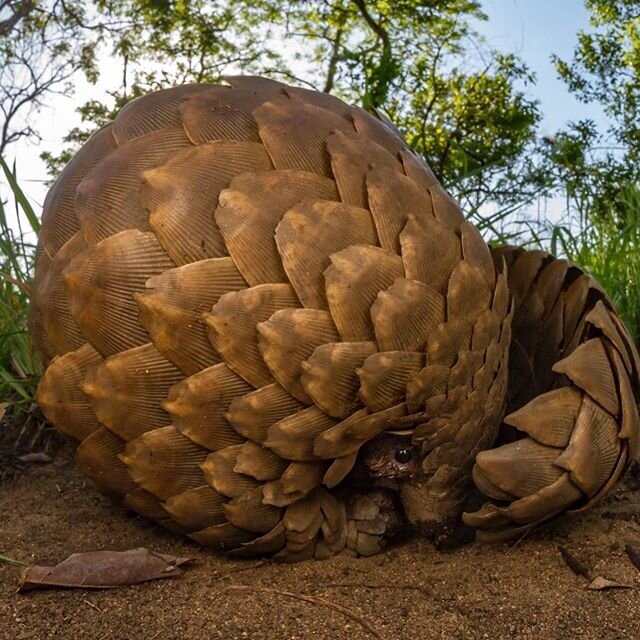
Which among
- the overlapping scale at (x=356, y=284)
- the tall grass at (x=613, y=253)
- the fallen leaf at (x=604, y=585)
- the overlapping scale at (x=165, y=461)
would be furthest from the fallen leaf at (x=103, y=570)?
the tall grass at (x=613, y=253)

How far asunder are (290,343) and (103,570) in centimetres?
54

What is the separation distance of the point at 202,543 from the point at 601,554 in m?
0.72

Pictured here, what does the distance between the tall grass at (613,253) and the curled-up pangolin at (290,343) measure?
138 cm

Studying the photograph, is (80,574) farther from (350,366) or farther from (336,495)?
(350,366)

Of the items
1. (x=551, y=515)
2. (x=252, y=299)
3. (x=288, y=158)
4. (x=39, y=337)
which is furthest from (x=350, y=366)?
(x=39, y=337)

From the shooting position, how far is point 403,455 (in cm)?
138

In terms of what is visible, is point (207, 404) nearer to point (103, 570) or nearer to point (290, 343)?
point (290, 343)

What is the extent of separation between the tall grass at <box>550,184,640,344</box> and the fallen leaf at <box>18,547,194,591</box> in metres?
1.85

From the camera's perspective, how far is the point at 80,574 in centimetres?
135

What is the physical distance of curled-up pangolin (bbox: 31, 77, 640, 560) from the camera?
3.97 ft

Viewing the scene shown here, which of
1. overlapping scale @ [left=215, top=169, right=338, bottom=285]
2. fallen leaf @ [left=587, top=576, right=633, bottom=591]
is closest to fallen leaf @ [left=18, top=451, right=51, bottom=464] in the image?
overlapping scale @ [left=215, top=169, right=338, bottom=285]

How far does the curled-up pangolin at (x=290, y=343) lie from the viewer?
3.97 ft

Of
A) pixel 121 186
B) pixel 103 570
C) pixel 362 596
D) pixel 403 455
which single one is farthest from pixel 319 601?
pixel 121 186

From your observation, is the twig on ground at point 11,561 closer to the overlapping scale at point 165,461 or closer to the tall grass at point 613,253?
the overlapping scale at point 165,461
